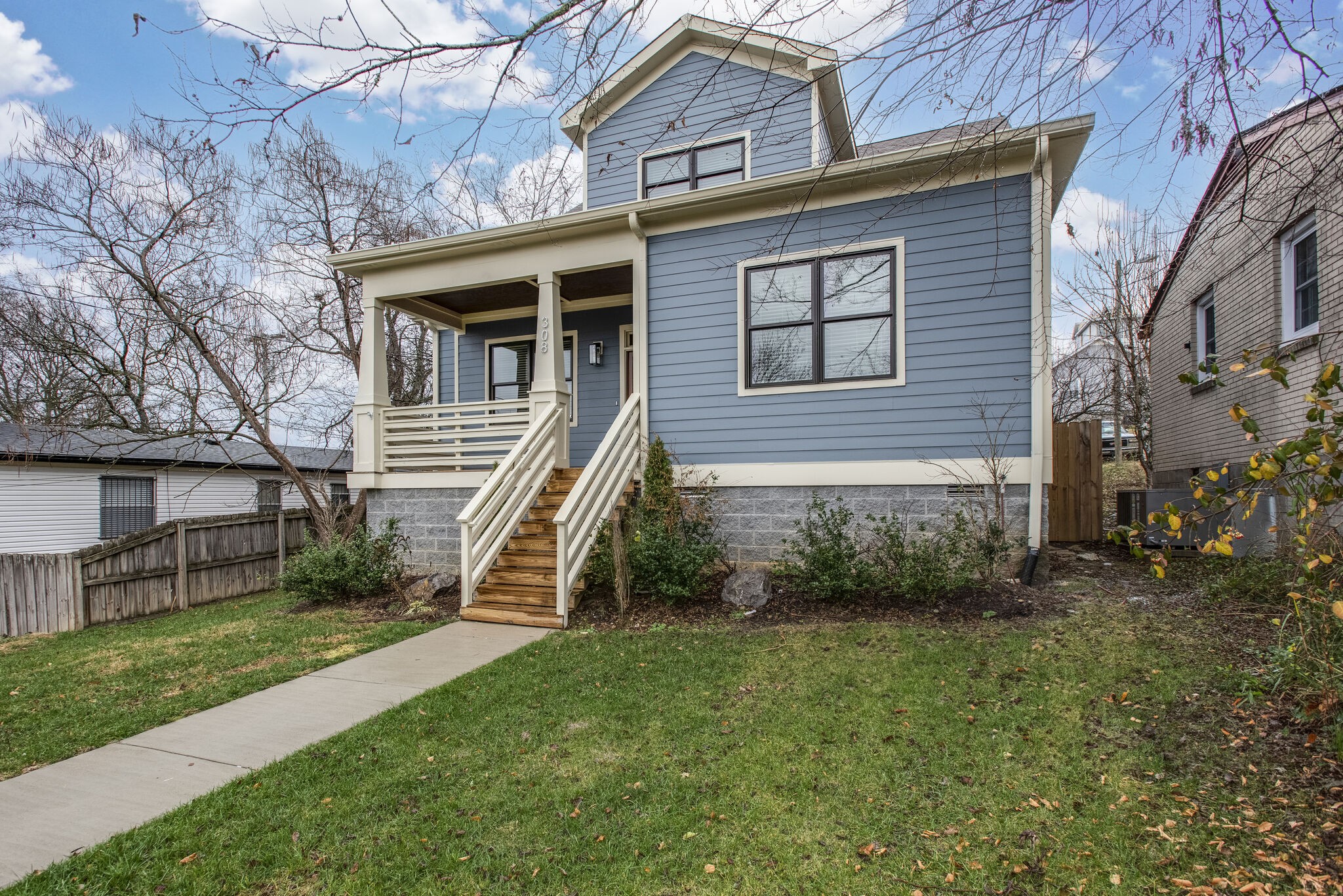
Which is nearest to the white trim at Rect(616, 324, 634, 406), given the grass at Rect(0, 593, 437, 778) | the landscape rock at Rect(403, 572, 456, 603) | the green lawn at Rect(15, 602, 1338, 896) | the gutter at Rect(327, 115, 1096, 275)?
the gutter at Rect(327, 115, 1096, 275)

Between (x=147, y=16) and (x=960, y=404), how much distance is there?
6.67 m

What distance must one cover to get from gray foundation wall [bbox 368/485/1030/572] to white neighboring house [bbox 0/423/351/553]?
4.26 meters

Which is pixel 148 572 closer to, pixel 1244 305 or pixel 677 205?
pixel 677 205

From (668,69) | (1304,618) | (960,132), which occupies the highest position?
(668,69)

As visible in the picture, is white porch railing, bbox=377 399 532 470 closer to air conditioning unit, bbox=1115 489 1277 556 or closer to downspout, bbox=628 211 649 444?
downspout, bbox=628 211 649 444

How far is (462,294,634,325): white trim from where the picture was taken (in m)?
9.91

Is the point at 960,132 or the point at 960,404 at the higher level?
the point at 960,132

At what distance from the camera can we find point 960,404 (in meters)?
6.72

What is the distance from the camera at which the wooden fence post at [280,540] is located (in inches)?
456

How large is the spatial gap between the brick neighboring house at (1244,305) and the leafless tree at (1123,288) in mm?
317

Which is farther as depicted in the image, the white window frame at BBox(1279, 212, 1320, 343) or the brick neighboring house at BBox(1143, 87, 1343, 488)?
the white window frame at BBox(1279, 212, 1320, 343)

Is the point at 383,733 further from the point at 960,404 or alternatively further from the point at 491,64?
the point at 960,404

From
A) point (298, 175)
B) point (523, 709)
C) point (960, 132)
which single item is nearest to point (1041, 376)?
point (960, 132)

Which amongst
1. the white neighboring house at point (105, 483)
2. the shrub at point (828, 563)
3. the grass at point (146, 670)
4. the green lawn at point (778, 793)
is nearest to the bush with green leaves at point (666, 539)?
the shrub at point (828, 563)
